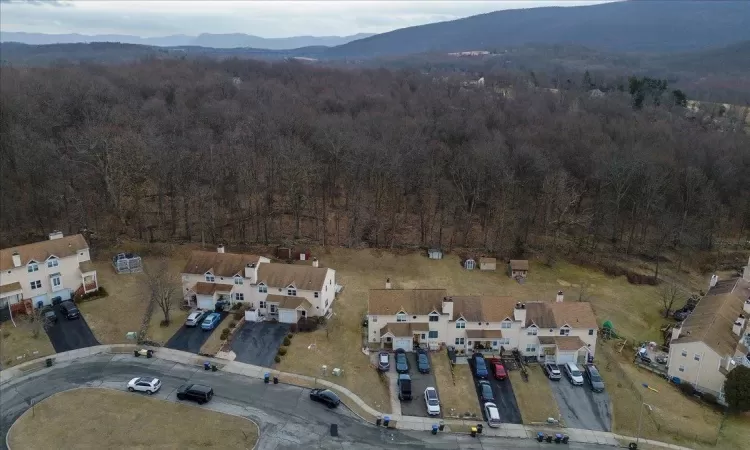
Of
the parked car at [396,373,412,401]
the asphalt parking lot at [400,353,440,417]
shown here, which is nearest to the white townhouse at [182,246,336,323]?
the asphalt parking lot at [400,353,440,417]

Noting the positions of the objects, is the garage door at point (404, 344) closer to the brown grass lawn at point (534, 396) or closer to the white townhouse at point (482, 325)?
the white townhouse at point (482, 325)

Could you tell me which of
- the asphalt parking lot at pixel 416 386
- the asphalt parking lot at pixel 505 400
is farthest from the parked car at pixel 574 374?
the asphalt parking lot at pixel 416 386

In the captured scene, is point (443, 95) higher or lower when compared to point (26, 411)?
higher

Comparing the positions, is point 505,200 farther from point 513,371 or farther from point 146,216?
point 146,216

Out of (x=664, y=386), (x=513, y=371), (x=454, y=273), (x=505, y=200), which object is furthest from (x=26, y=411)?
(x=505, y=200)

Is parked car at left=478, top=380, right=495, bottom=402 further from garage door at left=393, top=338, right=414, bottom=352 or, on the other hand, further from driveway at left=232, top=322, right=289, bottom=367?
driveway at left=232, top=322, right=289, bottom=367

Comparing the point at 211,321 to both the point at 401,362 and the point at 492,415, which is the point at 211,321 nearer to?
the point at 401,362

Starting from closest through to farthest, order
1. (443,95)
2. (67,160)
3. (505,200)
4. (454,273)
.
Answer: (454,273) → (67,160) → (505,200) → (443,95)
